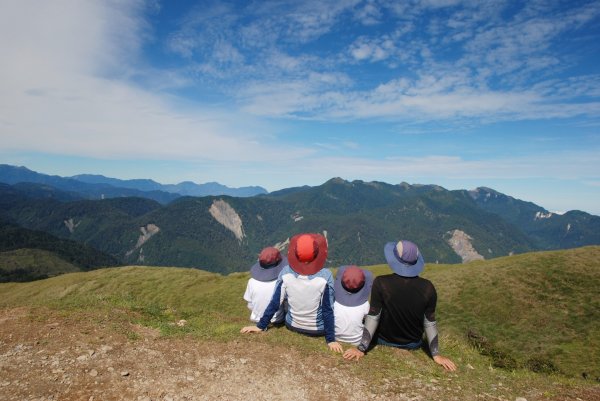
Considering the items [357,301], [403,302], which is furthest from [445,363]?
[357,301]

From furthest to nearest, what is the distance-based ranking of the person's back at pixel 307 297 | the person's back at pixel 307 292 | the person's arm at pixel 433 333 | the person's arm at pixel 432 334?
the person's back at pixel 307 297 < the person's back at pixel 307 292 < the person's arm at pixel 432 334 < the person's arm at pixel 433 333

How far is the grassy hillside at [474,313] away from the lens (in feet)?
37.2

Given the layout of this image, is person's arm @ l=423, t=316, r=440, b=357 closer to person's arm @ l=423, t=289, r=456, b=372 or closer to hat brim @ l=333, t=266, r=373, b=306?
person's arm @ l=423, t=289, r=456, b=372

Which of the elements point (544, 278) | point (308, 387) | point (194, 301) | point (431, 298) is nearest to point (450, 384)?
point (431, 298)

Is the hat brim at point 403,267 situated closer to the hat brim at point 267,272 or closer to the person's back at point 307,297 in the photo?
the person's back at point 307,297

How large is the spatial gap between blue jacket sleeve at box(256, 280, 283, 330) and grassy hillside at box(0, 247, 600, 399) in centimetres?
43

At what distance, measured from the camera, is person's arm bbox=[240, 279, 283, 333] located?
489 inches

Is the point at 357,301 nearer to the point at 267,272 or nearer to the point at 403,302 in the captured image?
the point at 403,302

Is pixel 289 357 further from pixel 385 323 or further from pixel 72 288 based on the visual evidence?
pixel 72 288

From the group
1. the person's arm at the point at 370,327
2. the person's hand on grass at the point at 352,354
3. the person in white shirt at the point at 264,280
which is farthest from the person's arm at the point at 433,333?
the person in white shirt at the point at 264,280

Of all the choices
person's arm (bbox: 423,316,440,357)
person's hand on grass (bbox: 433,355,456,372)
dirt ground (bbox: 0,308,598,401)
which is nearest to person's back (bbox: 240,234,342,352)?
dirt ground (bbox: 0,308,598,401)

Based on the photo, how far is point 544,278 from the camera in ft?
141

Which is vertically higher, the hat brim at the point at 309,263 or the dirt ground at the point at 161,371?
the hat brim at the point at 309,263

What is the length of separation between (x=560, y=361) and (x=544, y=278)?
56.7 ft
